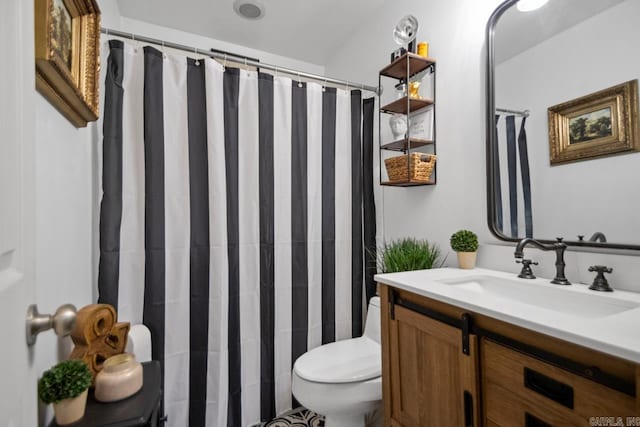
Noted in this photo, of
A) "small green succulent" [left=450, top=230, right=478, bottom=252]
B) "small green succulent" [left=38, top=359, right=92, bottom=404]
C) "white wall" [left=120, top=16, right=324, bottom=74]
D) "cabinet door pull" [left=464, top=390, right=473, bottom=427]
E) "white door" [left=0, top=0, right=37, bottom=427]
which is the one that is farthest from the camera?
"white wall" [left=120, top=16, right=324, bottom=74]

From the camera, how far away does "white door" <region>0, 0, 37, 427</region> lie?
388 millimetres

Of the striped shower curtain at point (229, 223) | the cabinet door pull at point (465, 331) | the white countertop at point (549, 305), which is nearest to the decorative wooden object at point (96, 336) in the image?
the striped shower curtain at point (229, 223)

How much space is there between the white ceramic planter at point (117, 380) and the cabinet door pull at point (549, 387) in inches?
42.3

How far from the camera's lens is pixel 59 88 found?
81 cm

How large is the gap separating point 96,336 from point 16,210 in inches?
26.7

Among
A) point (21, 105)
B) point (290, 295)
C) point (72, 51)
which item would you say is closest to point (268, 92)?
point (72, 51)

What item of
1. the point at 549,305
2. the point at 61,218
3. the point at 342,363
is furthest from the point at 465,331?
the point at 61,218

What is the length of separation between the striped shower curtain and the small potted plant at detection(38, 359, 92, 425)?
2.13 feet

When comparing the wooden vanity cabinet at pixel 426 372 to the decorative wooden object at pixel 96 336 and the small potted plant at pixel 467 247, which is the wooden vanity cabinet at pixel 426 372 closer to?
the small potted plant at pixel 467 247

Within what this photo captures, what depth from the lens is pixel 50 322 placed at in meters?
0.47

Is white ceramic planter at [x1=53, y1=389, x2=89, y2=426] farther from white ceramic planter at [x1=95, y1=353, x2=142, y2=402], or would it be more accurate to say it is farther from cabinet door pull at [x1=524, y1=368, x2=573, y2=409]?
cabinet door pull at [x1=524, y1=368, x2=573, y2=409]

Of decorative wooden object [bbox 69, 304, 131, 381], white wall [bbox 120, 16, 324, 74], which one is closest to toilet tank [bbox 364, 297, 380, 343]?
decorative wooden object [bbox 69, 304, 131, 381]

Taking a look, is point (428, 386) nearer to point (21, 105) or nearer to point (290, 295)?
point (290, 295)

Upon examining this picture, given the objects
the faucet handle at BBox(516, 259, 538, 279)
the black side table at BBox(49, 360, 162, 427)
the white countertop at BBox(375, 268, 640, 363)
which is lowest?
the black side table at BBox(49, 360, 162, 427)
